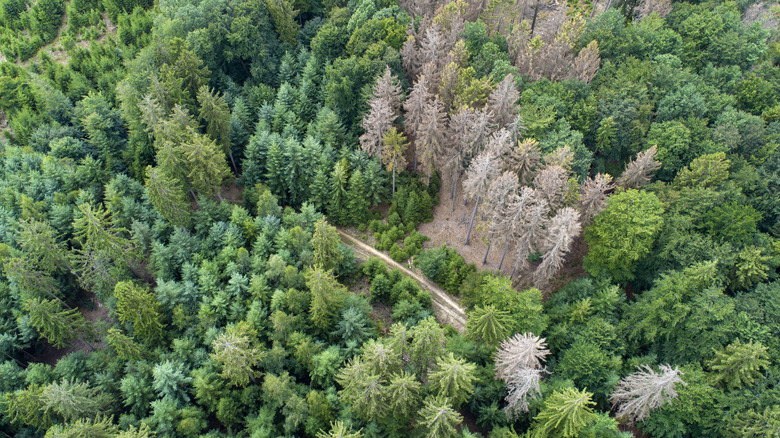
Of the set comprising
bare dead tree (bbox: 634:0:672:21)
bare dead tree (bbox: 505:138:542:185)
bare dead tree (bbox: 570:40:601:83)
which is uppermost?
A: bare dead tree (bbox: 634:0:672:21)

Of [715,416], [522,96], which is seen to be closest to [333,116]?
[522,96]

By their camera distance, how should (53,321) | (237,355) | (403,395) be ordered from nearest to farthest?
(403,395) → (237,355) → (53,321)

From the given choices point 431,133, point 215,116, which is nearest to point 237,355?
point 215,116

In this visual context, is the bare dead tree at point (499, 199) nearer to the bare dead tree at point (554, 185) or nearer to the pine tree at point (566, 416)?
the bare dead tree at point (554, 185)

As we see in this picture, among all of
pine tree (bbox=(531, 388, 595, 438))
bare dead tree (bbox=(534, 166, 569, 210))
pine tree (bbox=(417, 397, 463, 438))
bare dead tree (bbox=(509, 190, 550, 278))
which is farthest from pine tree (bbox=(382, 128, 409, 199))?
pine tree (bbox=(531, 388, 595, 438))

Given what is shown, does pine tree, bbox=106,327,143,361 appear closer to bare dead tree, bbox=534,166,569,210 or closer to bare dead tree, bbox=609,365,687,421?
bare dead tree, bbox=534,166,569,210

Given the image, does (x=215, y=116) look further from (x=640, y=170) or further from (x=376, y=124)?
(x=640, y=170)
